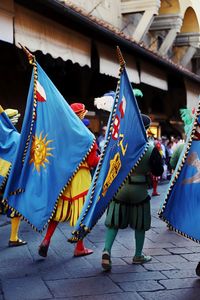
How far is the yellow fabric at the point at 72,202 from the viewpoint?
5.37 m

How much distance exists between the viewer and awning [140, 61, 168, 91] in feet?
39.7

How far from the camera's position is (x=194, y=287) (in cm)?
452

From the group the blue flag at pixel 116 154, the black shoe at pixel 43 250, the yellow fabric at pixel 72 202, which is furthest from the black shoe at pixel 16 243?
the blue flag at pixel 116 154

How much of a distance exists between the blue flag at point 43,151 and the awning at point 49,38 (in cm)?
218

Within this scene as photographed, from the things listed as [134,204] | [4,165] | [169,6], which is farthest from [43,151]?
[169,6]

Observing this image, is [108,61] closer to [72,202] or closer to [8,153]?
[8,153]

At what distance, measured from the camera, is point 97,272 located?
4.98 m

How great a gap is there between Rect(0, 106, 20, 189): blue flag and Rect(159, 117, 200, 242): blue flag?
Answer: 8.08 feet

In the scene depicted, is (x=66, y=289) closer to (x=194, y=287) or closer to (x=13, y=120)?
(x=194, y=287)

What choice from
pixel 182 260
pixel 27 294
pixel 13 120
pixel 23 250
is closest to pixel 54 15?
pixel 13 120

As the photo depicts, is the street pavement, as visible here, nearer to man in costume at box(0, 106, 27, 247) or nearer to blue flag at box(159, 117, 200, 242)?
man in costume at box(0, 106, 27, 247)

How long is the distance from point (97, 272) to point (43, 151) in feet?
4.75

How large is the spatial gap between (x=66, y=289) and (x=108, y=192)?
0.98 meters

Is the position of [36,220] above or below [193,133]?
below
